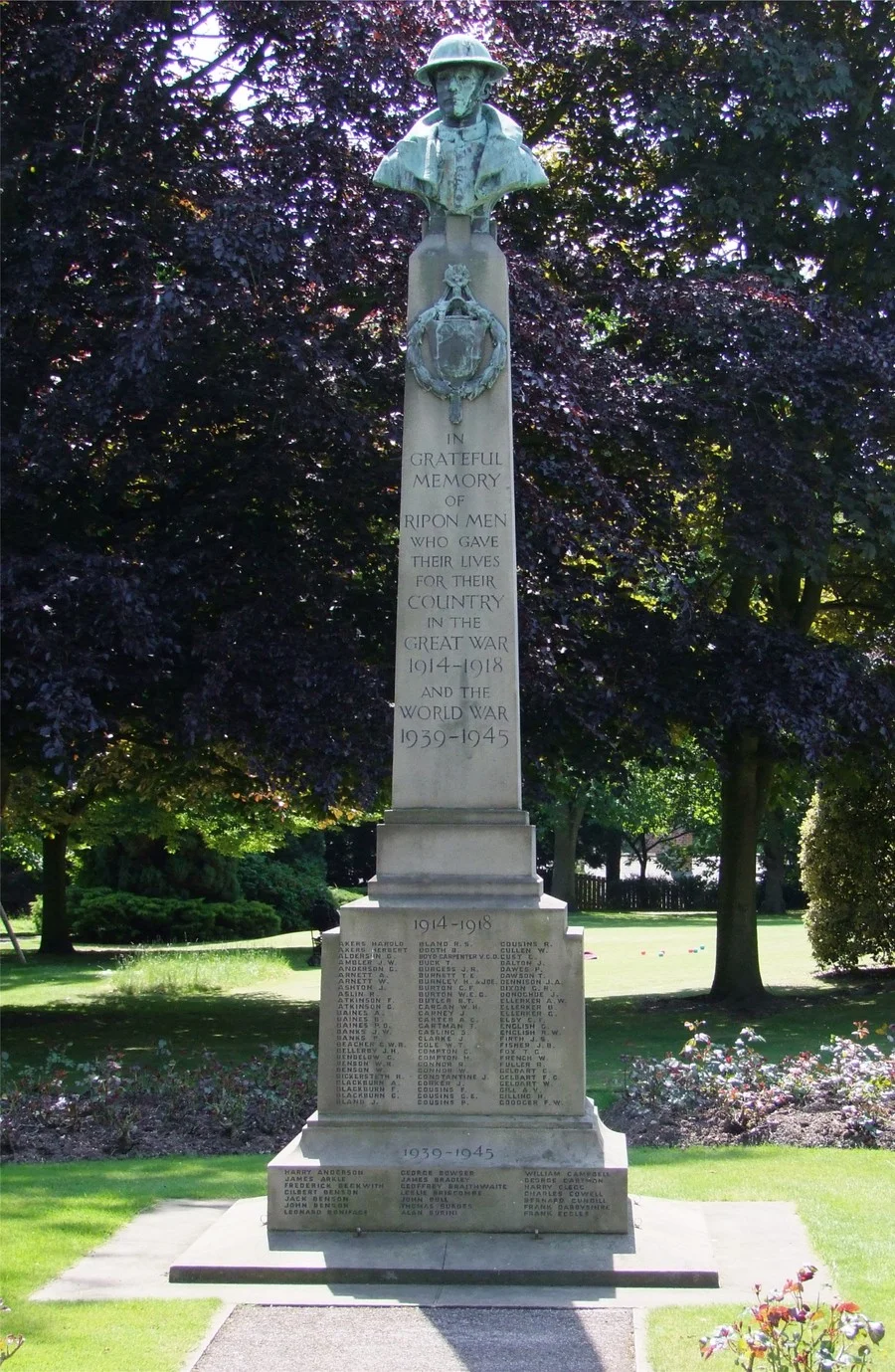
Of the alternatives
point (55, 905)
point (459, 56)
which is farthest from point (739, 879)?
point (55, 905)

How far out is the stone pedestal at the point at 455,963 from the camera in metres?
7.29

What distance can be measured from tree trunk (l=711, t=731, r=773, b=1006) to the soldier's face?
1330cm

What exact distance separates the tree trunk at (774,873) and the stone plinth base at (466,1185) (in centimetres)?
4491

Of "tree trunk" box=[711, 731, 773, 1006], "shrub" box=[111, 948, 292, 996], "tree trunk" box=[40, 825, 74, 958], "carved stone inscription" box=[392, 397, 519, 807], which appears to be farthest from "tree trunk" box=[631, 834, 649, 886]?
"carved stone inscription" box=[392, 397, 519, 807]

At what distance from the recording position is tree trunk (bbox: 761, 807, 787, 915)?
52125 mm

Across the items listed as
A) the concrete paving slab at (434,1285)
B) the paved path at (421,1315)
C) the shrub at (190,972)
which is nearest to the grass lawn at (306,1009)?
the shrub at (190,972)

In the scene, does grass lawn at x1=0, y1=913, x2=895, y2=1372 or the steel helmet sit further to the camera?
the steel helmet

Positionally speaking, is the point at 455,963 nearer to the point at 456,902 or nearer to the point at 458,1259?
the point at 456,902

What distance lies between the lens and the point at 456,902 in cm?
767

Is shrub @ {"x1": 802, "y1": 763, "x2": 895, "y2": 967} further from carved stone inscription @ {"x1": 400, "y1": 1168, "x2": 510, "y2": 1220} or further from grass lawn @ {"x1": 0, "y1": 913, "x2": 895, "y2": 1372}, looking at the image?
carved stone inscription @ {"x1": 400, "y1": 1168, "x2": 510, "y2": 1220}

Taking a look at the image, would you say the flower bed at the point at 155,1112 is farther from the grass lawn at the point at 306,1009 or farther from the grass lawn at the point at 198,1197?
the grass lawn at the point at 306,1009

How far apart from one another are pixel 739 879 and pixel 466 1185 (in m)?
14.4

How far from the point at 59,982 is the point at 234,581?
44.7ft

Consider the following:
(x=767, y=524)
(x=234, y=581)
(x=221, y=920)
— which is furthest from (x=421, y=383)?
(x=221, y=920)
